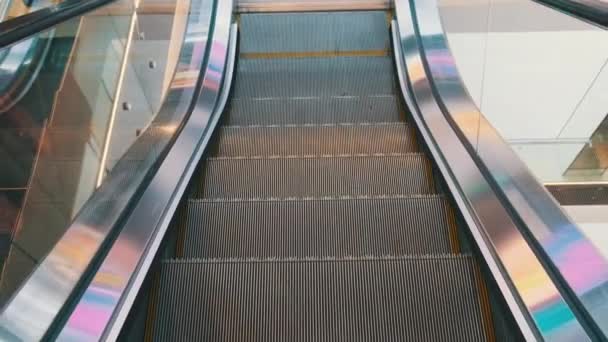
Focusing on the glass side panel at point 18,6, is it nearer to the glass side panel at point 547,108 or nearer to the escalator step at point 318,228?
the escalator step at point 318,228

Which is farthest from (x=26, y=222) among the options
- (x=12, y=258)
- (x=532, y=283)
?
(x=532, y=283)

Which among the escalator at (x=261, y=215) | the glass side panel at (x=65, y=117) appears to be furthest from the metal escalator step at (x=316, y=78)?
the glass side panel at (x=65, y=117)

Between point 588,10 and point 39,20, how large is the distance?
203cm

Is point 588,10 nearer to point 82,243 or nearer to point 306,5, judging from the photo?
point 82,243

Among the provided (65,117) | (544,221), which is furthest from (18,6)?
(544,221)

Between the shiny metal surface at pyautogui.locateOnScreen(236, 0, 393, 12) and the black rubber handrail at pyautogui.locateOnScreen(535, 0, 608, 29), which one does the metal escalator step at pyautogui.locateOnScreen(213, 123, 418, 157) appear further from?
the shiny metal surface at pyautogui.locateOnScreen(236, 0, 393, 12)

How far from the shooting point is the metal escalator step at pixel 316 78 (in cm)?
599

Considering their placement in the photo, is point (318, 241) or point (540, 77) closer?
Result: point (318, 241)

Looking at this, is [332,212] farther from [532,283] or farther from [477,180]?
[532,283]

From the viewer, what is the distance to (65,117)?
3.34 metres

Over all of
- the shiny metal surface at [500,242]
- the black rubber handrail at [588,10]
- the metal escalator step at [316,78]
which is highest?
the metal escalator step at [316,78]

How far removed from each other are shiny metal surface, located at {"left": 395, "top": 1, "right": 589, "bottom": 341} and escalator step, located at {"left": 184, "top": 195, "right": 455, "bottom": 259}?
0.86 feet

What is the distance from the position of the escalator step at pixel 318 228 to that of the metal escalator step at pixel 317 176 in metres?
0.44

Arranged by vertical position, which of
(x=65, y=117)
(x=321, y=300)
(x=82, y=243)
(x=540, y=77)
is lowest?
(x=321, y=300)
